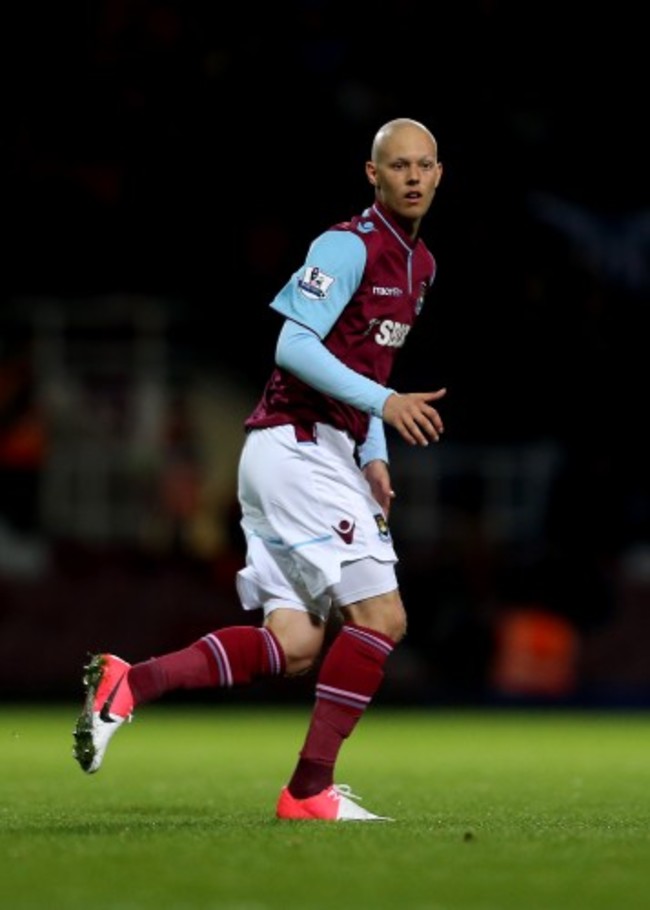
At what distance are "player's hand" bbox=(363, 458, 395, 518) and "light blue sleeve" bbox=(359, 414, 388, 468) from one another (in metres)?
0.02

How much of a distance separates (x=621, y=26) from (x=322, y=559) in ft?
38.8

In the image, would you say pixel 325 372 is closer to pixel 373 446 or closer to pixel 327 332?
pixel 327 332

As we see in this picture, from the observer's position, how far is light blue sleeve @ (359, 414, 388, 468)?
6.05 meters

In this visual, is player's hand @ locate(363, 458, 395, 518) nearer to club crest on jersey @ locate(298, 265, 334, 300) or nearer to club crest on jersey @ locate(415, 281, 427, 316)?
club crest on jersey @ locate(415, 281, 427, 316)

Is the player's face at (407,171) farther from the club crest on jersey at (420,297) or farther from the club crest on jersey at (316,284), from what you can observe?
the club crest on jersey at (316,284)

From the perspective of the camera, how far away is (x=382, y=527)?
5.82 m

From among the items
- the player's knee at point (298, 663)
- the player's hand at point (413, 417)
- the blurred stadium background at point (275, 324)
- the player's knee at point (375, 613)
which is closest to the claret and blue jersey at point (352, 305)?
the player's hand at point (413, 417)

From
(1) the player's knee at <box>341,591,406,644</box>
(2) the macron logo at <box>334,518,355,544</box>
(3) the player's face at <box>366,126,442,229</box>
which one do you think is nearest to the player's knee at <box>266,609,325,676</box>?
(1) the player's knee at <box>341,591,406,644</box>

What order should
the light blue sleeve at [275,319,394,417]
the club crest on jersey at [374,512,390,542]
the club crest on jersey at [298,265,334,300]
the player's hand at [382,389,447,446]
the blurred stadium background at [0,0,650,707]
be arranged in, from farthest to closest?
the blurred stadium background at [0,0,650,707] < the club crest on jersey at [374,512,390,542] < the club crest on jersey at [298,265,334,300] < the light blue sleeve at [275,319,394,417] < the player's hand at [382,389,447,446]

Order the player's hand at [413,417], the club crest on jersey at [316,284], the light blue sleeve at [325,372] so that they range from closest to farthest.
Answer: the player's hand at [413,417], the light blue sleeve at [325,372], the club crest on jersey at [316,284]

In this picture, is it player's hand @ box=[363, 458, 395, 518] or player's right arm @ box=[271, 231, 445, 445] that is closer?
player's right arm @ box=[271, 231, 445, 445]

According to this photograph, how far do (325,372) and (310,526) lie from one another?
425mm

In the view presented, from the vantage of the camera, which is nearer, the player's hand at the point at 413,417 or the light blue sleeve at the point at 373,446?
the player's hand at the point at 413,417

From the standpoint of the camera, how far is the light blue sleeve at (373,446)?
6051mm
